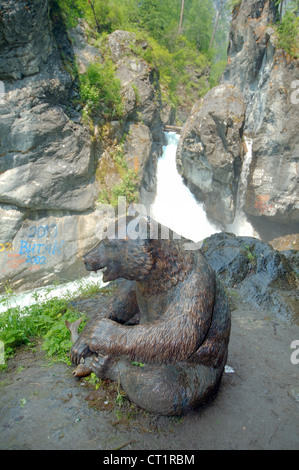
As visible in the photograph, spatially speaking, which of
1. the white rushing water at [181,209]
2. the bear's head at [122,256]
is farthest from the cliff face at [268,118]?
the bear's head at [122,256]

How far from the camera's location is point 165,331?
1729 mm

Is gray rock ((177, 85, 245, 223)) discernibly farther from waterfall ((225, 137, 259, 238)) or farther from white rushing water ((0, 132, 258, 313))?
white rushing water ((0, 132, 258, 313))

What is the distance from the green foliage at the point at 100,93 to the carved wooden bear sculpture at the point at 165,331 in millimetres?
10007

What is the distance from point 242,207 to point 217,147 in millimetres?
3235

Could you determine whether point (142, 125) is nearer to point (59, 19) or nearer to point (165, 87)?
point (59, 19)

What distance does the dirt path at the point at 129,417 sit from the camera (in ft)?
5.56

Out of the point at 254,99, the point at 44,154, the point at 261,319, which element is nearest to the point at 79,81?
the point at 44,154

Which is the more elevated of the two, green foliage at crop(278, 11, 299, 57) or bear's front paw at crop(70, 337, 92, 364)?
green foliage at crop(278, 11, 299, 57)

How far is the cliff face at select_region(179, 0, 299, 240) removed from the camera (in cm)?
1091

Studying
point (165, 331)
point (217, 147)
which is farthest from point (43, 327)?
point (217, 147)

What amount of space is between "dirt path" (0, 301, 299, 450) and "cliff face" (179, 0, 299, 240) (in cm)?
1063

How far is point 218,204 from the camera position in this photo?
45.2 feet

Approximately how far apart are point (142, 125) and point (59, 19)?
16.9 feet

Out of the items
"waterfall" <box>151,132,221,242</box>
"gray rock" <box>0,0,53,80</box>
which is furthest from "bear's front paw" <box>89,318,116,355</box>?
"waterfall" <box>151,132,221,242</box>
